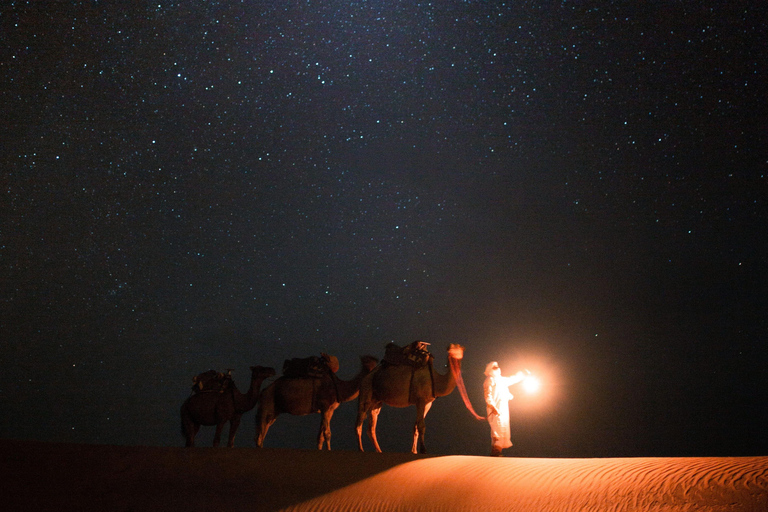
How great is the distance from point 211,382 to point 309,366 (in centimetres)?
227

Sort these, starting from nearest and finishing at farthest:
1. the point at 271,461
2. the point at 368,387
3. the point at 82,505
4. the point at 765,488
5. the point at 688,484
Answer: the point at 765,488, the point at 688,484, the point at 82,505, the point at 271,461, the point at 368,387

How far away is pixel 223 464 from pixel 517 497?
499 cm

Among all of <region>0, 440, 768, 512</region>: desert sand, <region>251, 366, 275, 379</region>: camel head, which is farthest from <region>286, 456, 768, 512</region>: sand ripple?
<region>251, 366, 275, 379</region>: camel head

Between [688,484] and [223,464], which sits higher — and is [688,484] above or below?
above

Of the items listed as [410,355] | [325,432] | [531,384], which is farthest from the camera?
[325,432]

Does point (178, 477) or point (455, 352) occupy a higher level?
point (455, 352)

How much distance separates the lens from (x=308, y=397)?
11531mm

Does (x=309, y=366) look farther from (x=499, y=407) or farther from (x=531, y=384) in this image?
(x=531, y=384)

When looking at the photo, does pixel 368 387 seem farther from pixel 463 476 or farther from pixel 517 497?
pixel 517 497

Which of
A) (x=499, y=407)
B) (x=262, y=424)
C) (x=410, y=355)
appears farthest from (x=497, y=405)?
(x=262, y=424)

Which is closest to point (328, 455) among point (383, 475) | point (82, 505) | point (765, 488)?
point (383, 475)

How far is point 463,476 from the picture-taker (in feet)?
22.2

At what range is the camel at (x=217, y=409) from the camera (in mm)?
11898

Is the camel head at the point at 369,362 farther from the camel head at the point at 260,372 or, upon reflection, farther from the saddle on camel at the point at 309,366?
the camel head at the point at 260,372
